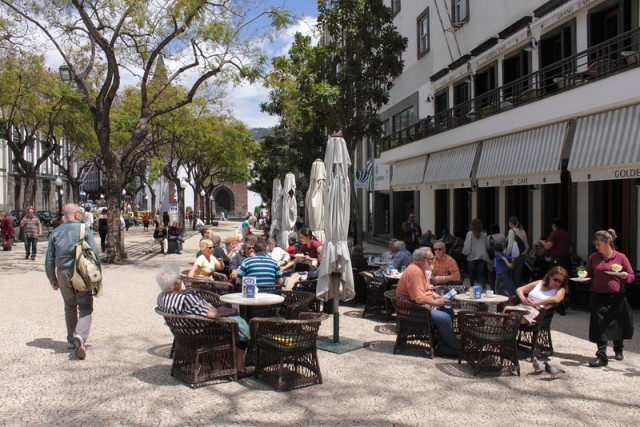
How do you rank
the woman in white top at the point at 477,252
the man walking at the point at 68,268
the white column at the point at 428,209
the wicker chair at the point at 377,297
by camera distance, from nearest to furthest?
1. the man walking at the point at 68,268
2. the wicker chair at the point at 377,297
3. the woman in white top at the point at 477,252
4. the white column at the point at 428,209

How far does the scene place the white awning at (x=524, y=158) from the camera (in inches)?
454

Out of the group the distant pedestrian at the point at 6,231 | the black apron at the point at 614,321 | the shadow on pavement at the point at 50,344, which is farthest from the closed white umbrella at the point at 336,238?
the distant pedestrian at the point at 6,231

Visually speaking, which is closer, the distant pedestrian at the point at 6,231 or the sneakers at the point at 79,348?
the sneakers at the point at 79,348

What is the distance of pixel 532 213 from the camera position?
14.1 metres

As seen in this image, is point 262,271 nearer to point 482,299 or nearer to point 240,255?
point 240,255

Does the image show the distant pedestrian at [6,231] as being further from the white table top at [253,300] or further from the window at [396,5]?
the white table top at [253,300]

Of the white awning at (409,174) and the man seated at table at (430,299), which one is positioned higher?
the white awning at (409,174)

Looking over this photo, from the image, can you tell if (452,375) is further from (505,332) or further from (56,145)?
(56,145)

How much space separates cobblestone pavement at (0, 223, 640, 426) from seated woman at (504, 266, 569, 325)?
614 mm

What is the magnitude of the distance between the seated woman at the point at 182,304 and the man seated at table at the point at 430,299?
6.96 ft

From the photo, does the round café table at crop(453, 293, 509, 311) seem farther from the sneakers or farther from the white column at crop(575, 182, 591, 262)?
the white column at crop(575, 182, 591, 262)

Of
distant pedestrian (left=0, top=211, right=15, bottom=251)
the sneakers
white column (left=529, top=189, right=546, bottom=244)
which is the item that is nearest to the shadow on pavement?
the sneakers

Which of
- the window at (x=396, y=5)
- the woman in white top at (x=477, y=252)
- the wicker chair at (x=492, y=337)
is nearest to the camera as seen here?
the wicker chair at (x=492, y=337)

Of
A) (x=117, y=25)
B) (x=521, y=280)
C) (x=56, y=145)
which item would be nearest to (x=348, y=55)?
(x=117, y=25)
